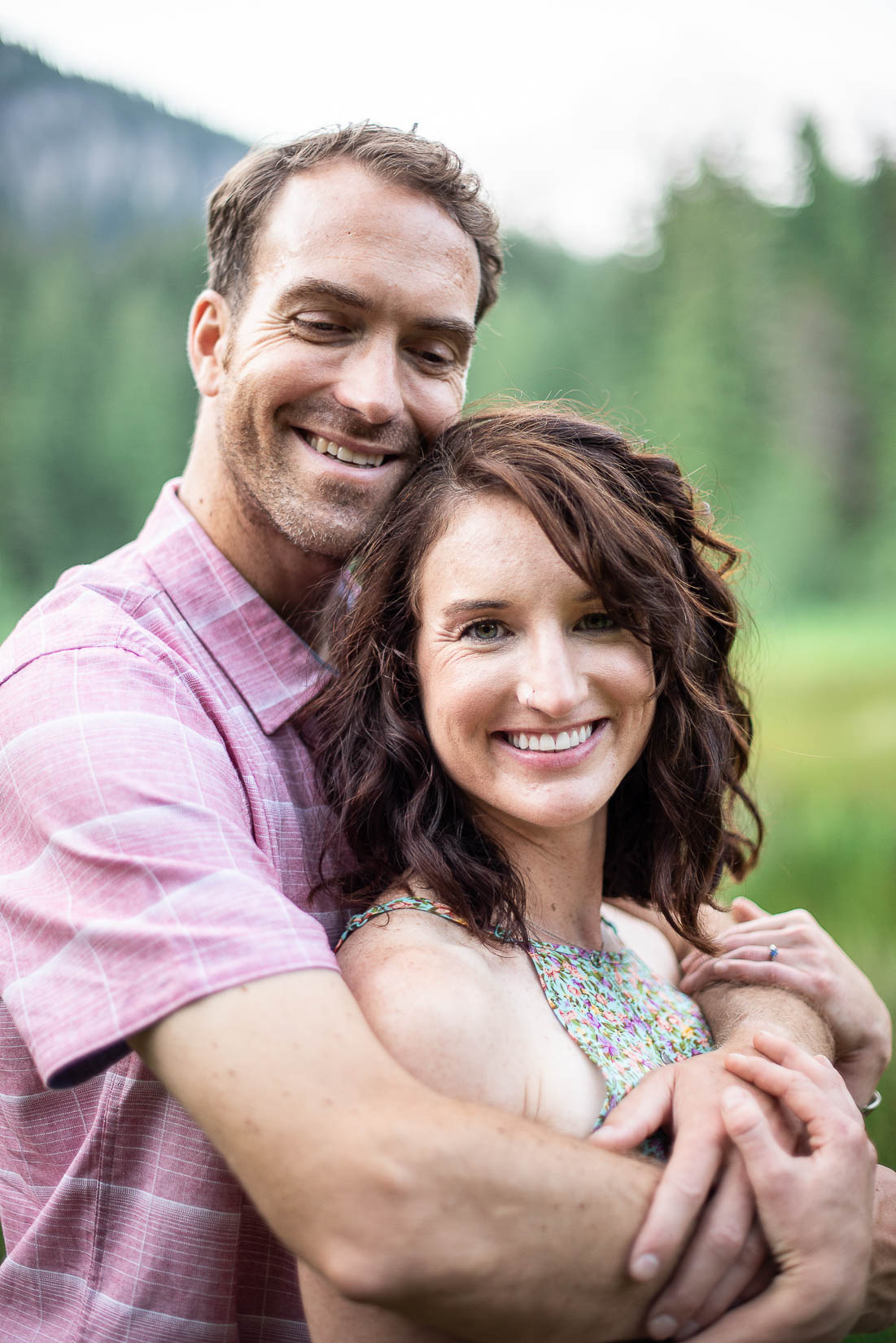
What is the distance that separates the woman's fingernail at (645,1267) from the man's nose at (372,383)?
1.62m

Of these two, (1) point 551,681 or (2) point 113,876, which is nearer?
(2) point 113,876

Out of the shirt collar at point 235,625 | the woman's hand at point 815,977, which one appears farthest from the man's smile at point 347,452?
the woman's hand at point 815,977

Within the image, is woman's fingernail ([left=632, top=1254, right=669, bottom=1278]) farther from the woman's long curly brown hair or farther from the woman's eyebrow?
the woman's eyebrow

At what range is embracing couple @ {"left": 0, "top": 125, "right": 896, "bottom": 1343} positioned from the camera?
1401mm

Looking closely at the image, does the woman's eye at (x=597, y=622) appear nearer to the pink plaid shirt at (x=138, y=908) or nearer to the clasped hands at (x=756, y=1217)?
the pink plaid shirt at (x=138, y=908)

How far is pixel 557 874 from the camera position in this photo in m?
2.08

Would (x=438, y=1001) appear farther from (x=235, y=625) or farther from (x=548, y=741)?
(x=235, y=625)

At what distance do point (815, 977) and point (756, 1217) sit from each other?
2.38 ft

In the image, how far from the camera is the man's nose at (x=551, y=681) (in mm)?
1778

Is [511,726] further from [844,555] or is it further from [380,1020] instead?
[844,555]

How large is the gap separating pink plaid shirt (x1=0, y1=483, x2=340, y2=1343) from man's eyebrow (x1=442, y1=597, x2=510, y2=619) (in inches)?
16.6

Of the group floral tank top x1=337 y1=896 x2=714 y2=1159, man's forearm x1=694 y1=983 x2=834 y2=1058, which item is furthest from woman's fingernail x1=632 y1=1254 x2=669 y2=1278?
man's forearm x1=694 y1=983 x2=834 y2=1058

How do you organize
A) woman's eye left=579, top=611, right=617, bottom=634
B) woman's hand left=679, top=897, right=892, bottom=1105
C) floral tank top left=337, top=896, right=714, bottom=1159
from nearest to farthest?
floral tank top left=337, top=896, right=714, bottom=1159 → woman's eye left=579, top=611, right=617, bottom=634 → woman's hand left=679, top=897, right=892, bottom=1105

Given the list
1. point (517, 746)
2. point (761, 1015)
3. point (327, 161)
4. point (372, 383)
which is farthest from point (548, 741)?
point (327, 161)
